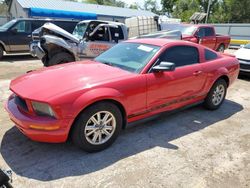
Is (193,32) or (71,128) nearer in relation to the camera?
(71,128)

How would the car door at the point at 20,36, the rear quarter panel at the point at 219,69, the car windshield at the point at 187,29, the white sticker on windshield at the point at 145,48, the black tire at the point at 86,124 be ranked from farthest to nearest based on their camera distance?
1. the car windshield at the point at 187,29
2. the car door at the point at 20,36
3. the rear quarter panel at the point at 219,69
4. the white sticker on windshield at the point at 145,48
5. the black tire at the point at 86,124

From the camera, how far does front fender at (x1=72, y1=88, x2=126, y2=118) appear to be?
3.18 metres

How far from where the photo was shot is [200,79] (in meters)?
4.79

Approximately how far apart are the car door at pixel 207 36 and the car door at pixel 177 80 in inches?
318

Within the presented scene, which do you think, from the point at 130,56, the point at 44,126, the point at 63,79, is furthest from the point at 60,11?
the point at 44,126

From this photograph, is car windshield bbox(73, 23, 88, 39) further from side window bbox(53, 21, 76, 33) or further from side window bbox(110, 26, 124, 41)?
side window bbox(53, 21, 76, 33)

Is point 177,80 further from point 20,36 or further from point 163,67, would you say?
point 20,36

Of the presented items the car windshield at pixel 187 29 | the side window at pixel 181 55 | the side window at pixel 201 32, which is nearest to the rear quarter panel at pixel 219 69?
the side window at pixel 181 55

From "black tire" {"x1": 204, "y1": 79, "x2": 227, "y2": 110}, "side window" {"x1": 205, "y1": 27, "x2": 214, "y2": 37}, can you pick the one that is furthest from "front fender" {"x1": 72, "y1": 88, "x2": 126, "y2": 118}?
"side window" {"x1": 205, "y1": 27, "x2": 214, "y2": 37}

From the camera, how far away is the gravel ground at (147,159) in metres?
3.04

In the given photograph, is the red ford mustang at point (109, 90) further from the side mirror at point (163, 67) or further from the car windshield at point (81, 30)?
the car windshield at point (81, 30)

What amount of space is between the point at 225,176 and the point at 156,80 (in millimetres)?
1671

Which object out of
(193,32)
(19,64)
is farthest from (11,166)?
(193,32)

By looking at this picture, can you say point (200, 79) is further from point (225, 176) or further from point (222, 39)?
point (222, 39)
